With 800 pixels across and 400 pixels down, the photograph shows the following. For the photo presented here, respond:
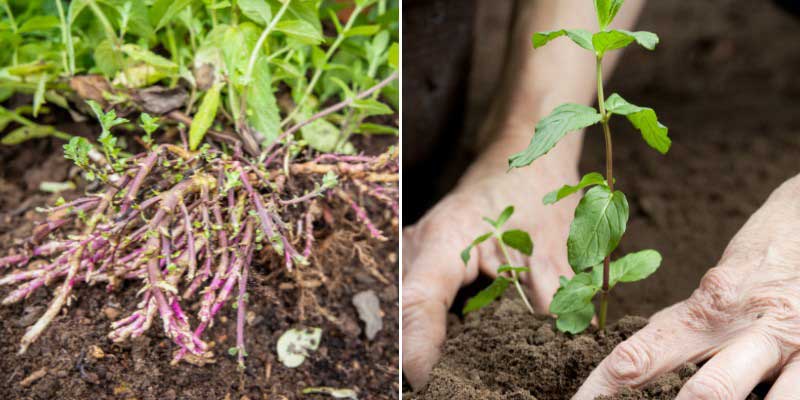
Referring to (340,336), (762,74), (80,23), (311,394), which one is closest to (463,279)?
(340,336)

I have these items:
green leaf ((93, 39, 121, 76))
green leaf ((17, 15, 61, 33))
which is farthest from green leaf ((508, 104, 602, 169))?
green leaf ((17, 15, 61, 33))

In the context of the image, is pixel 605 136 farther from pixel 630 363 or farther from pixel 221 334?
pixel 221 334

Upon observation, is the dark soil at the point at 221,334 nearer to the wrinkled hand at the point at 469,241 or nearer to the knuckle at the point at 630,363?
the wrinkled hand at the point at 469,241

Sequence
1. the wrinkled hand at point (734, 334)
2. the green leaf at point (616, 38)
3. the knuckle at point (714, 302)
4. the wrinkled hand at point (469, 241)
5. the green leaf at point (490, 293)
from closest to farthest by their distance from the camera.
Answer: the green leaf at point (616, 38) → the wrinkled hand at point (734, 334) → the knuckle at point (714, 302) → the green leaf at point (490, 293) → the wrinkled hand at point (469, 241)

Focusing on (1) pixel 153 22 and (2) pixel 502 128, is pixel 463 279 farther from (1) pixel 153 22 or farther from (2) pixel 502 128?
(1) pixel 153 22

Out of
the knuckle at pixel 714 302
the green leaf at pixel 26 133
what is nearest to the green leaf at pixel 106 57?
the green leaf at pixel 26 133

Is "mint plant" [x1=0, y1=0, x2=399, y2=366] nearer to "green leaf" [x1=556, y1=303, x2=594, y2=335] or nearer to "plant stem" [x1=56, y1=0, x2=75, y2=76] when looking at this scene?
"plant stem" [x1=56, y1=0, x2=75, y2=76]
